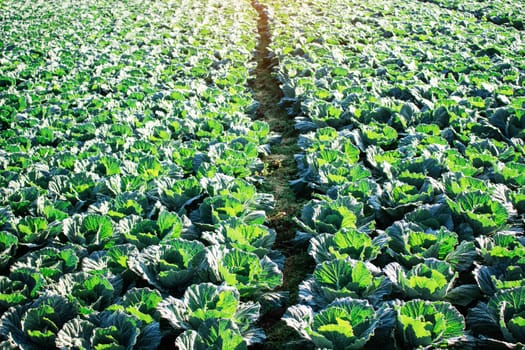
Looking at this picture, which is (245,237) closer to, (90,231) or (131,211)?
(131,211)

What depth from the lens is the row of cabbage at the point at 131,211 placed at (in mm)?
2816

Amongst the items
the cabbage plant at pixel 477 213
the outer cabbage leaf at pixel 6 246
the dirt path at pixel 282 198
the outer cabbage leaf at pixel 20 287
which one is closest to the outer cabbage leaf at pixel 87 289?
the outer cabbage leaf at pixel 20 287

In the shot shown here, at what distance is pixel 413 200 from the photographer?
386cm

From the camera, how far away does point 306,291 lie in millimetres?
3061

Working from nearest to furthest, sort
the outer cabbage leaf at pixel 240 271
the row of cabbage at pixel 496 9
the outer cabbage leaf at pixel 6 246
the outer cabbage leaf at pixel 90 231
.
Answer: the outer cabbage leaf at pixel 240 271
the outer cabbage leaf at pixel 6 246
the outer cabbage leaf at pixel 90 231
the row of cabbage at pixel 496 9

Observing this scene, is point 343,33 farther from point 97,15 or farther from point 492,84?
point 97,15

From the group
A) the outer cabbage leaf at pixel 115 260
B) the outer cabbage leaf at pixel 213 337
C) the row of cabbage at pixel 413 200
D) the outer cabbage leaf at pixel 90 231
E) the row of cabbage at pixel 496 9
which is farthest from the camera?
the row of cabbage at pixel 496 9

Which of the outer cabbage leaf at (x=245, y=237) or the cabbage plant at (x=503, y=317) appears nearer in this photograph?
the cabbage plant at (x=503, y=317)

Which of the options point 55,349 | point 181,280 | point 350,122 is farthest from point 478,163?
point 55,349

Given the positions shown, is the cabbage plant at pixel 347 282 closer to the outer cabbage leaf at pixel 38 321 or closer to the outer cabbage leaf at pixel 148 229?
the outer cabbage leaf at pixel 148 229

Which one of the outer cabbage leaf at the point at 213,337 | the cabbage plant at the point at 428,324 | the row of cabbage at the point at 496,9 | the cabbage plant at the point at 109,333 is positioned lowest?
the cabbage plant at the point at 109,333

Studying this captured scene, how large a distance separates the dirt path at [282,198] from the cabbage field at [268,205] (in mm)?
21

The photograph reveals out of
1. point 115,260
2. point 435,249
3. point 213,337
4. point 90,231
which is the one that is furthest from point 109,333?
point 435,249

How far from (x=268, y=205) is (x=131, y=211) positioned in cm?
128
